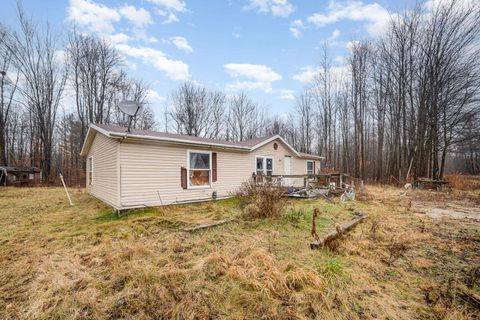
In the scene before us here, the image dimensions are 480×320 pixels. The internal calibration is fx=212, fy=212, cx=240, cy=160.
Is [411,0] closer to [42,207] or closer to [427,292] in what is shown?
[427,292]

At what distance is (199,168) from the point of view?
9047mm

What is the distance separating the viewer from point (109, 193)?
7906 mm

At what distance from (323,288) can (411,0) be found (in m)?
23.3

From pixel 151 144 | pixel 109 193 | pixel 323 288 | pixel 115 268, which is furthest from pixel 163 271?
pixel 109 193

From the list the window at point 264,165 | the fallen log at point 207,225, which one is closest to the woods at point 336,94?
the window at point 264,165

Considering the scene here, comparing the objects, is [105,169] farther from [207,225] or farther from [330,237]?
[330,237]

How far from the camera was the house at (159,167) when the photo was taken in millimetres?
7016

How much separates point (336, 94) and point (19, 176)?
101 feet

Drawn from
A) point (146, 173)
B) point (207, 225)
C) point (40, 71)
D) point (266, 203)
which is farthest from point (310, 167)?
point (40, 71)

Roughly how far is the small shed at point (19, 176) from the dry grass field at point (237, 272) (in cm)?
1404

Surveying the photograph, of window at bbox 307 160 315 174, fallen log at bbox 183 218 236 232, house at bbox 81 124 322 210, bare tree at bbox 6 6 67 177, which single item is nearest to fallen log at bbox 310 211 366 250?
fallen log at bbox 183 218 236 232

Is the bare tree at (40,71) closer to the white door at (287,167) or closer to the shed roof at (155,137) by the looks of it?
the shed roof at (155,137)

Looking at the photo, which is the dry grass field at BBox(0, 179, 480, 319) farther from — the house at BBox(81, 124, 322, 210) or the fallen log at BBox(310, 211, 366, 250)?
the house at BBox(81, 124, 322, 210)

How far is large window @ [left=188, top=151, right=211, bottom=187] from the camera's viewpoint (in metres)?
8.76
